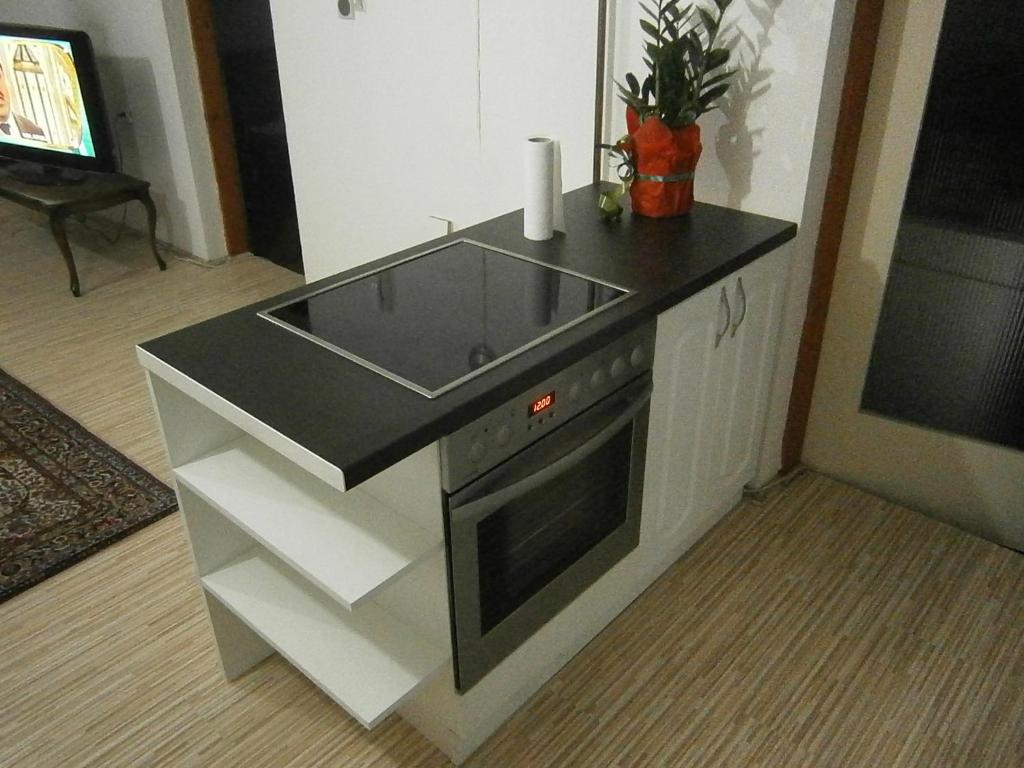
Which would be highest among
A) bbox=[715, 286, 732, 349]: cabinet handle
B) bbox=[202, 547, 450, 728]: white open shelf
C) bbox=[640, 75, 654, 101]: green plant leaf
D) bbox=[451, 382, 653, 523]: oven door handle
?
bbox=[640, 75, 654, 101]: green plant leaf

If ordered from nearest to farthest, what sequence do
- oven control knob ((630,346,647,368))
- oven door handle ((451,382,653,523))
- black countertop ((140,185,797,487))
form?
1. black countertop ((140,185,797,487))
2. oven door handle ((451,382,653,523))
3. oven control knob ((630,346,647,368))

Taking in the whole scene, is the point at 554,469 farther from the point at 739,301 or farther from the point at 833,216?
the point at 833,216

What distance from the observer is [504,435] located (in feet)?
4.53

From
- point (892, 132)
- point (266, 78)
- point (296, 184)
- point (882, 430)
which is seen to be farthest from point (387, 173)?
point (882, 430)

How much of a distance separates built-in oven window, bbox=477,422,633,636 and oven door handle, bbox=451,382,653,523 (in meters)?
0.04

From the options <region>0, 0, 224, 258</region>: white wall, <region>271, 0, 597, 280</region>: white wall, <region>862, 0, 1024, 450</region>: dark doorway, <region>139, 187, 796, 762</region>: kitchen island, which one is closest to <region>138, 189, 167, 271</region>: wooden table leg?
<region>0, 0, 224, 258</region>: white wall

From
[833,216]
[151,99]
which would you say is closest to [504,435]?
[833,216]

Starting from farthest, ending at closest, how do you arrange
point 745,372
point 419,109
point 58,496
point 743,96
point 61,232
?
point 61,232
point 419,109
point 58,496
point 745,372
point 743,96

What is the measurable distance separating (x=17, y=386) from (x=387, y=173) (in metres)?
1.60

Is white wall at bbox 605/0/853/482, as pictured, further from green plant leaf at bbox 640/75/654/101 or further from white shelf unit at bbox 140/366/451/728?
white shelf unit at bbox 140/366/451/728

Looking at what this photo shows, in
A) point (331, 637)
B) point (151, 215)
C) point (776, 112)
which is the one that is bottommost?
point (331, 637)

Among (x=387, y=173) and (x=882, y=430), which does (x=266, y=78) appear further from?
(x=882, y=430)

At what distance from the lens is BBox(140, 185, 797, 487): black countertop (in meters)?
1.22

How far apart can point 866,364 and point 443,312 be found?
134 cm
